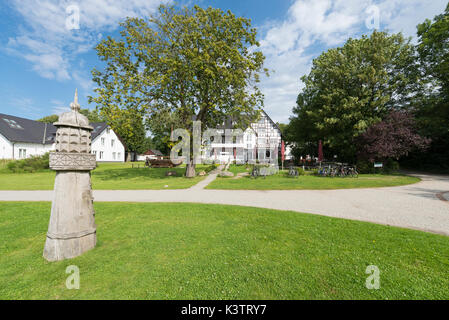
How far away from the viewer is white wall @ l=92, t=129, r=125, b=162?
118ft

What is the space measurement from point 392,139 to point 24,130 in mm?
51004

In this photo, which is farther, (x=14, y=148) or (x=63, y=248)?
(x=14, y=148)

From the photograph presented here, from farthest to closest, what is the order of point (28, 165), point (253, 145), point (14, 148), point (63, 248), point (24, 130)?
point (253, 145), point (24, 130), point (14, 148), point (28, 165), point (63, 248)

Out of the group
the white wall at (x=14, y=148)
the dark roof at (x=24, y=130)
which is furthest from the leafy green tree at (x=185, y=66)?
the white wall at (x=14, y=148)

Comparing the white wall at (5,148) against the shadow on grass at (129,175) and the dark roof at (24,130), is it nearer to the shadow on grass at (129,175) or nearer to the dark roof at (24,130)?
the dark roof at (24,130)

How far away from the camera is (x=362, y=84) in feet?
68.8

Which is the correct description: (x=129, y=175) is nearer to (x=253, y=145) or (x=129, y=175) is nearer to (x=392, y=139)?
(x=253, y=145)

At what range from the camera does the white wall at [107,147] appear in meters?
35.8

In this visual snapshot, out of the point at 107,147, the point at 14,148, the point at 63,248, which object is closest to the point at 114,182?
the point at 63,248

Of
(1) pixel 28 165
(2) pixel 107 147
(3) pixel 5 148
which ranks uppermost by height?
(2) pixel 107 147

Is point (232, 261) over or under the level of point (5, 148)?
under

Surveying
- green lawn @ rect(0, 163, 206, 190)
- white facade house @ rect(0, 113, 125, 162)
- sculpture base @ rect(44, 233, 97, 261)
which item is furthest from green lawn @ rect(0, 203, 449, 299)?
white facade house @ rect(0, 113, 125, 162)

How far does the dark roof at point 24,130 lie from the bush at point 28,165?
12281 millimetres
